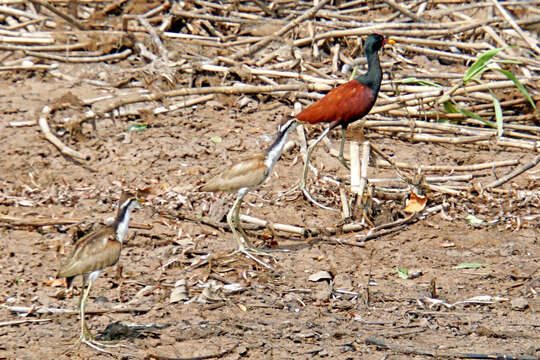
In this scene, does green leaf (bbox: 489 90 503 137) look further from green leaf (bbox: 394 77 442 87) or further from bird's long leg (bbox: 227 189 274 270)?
bird's long leg (bbox: 227 189 274 270)

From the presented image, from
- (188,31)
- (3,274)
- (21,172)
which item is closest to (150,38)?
(188,31)

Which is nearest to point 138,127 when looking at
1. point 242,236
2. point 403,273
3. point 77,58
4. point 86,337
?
point 77,58

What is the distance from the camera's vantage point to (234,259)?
289 inches

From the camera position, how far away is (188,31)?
38.1 ft

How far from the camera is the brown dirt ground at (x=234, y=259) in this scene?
6.17 m

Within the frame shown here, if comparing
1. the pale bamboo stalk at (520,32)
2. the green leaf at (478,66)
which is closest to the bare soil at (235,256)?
the green leaf at (478,66)

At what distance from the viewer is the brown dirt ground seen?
6.17m

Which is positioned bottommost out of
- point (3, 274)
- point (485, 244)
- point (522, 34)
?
point (3, 274)

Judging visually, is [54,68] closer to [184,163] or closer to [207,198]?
[184,163]

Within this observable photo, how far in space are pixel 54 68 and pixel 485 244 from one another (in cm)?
597

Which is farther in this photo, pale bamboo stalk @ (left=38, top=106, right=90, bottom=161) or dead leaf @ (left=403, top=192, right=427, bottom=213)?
pale bamboo stalk @ (left=38, top=106, right=90, bottom=161)

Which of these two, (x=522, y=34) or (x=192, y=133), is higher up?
(x=522, y=34)

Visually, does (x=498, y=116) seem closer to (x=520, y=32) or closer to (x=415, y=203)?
(x=415, y=203)

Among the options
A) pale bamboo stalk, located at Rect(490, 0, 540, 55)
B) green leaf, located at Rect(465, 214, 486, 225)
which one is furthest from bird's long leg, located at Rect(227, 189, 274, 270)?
pale bamboo stalk, located at Rect(490, 0, 540, 55)
